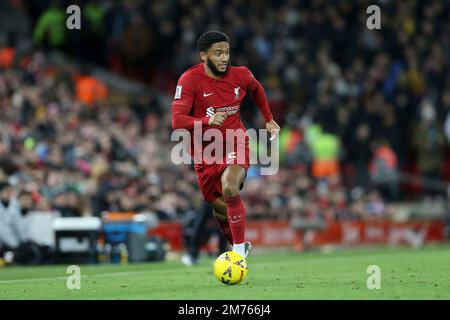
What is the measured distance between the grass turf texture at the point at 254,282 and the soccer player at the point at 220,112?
844mm

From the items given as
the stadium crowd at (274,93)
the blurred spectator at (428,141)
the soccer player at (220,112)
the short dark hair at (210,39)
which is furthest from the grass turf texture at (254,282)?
the blurred spectator at (428,141)

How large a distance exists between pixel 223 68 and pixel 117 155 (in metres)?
11.3

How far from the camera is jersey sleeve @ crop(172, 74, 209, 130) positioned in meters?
12.1

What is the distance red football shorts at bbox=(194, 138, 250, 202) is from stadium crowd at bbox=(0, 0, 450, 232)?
9013 mm

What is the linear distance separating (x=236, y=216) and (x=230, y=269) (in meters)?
0.71

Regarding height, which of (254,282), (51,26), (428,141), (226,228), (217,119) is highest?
(51,26)

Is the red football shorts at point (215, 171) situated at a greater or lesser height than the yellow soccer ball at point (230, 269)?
greater

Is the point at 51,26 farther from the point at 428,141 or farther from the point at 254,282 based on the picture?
the point at 254,282

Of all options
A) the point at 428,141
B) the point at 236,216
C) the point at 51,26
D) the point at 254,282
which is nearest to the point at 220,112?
the point at 236,216

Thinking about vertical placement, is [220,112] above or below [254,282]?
above

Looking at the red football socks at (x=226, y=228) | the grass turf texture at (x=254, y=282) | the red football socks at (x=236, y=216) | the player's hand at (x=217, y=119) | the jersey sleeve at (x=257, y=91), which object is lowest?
the grass turf texture at (x=254, y=282)

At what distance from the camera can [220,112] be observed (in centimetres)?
1227

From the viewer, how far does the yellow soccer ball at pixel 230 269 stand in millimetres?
11664

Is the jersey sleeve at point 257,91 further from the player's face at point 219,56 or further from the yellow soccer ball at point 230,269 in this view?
the yellow soccer ball at point 230,269
